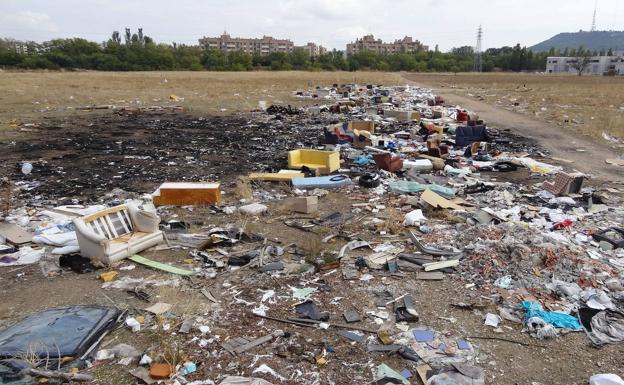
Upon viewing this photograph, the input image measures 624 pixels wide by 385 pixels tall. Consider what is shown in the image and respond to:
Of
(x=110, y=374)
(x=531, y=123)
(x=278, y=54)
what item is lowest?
(x=110, y=374)

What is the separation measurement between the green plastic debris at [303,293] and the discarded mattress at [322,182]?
330 centimetres

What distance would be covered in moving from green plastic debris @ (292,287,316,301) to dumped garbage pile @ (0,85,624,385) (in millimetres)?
31

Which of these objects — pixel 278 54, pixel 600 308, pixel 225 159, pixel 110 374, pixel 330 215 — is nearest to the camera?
pixel 110 374

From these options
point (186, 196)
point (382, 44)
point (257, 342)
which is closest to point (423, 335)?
point (257, 342)

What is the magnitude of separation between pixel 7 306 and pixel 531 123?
48.0ft

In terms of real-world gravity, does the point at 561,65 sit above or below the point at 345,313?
above

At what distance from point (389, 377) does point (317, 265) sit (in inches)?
67.0

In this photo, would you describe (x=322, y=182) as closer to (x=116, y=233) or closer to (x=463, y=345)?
(x=116, y=233)

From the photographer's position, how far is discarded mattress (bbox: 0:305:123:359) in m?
2.98

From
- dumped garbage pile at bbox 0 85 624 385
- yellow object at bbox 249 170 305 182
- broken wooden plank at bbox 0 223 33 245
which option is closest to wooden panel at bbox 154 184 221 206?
dumped garbage pile at bbox 0 85 624 385

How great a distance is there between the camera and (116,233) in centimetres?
477

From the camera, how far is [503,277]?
13.5 feet

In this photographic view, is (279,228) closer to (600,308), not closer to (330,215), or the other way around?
(330,215)

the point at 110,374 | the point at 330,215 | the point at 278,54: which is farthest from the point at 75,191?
the point at 278,54
